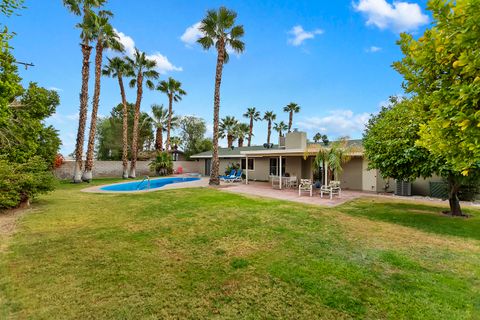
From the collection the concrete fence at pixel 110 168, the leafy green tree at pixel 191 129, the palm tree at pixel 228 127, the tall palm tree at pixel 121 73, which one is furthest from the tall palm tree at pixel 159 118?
the palm tree at pixel 228 127

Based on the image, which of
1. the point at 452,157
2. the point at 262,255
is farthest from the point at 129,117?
the point at 452,157

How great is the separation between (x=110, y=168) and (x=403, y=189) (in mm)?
27311

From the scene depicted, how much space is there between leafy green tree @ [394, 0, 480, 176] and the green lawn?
2265 millimetres

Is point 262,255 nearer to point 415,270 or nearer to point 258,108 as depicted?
point 415,270

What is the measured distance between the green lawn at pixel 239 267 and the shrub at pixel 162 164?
19.8 metres

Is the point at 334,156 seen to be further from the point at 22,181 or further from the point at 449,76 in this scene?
the point at 22,181

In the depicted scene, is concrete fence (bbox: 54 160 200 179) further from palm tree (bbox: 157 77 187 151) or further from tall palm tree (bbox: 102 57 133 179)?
palm tree (bbox: 157 77 187 151)

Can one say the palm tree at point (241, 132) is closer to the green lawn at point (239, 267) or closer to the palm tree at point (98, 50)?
the palm tree at point (98, 50)

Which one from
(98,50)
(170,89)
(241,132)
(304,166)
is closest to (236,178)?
(304,166)

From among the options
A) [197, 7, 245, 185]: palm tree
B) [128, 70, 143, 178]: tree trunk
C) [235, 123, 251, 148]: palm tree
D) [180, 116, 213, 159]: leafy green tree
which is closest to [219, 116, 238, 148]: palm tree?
[235, 123, 251, 148]: palm tree

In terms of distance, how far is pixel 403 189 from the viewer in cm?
1453

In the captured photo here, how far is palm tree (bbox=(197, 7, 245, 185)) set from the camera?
56.4 feet

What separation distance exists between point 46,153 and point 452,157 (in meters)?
21.3

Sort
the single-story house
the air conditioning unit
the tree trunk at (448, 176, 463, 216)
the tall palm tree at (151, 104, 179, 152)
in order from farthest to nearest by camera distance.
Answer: the tall palm tree at (151, 104, 179, 152) < the single-story house < the air conditioning unit < the tree trunk at (448, 176, 463, 216)
